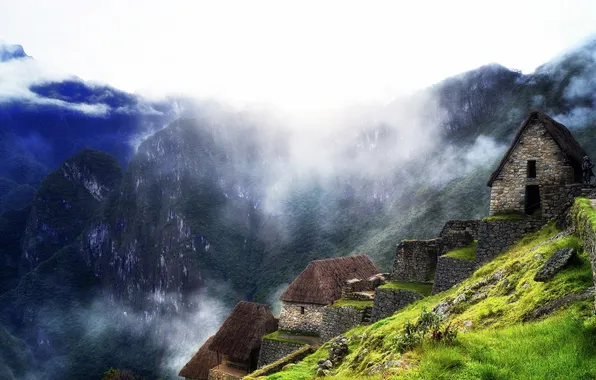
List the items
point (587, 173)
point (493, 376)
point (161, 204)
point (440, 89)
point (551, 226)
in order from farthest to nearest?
point (161, 204)
point (440, 89)
point (587, 173)
point (551, 226)
point (493, 376)

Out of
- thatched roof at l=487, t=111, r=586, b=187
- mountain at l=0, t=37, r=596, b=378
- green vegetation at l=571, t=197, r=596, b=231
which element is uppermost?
thatched roof at l=487, t=111, r=586, b=187

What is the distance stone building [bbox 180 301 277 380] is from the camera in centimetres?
2314

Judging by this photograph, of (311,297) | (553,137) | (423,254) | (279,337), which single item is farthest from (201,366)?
(553,137)

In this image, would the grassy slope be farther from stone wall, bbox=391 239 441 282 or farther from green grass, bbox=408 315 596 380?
stone wall, bbox=391 239 441 282

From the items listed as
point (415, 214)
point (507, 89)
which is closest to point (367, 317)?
point (415, 214)

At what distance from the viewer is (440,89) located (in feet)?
552

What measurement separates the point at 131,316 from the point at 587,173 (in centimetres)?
17628

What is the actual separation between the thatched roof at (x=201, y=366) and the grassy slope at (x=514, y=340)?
16136 mm

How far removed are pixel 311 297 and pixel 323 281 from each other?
4.81 ft

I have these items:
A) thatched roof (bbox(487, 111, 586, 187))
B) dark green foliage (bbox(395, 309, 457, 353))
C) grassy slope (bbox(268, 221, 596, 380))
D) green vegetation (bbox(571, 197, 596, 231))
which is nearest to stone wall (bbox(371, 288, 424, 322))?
thatched roof (bbox(487, 111, 586, 187))

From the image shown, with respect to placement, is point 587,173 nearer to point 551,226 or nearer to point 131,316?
point 551,226

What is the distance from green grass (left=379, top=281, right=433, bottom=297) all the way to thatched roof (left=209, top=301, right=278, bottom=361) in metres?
9.38

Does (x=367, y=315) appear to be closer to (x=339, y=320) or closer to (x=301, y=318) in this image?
(x=339, y=320)

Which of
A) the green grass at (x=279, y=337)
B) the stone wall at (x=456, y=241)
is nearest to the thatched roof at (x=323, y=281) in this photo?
the green grass at (x=279, y=337)
